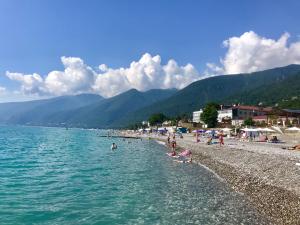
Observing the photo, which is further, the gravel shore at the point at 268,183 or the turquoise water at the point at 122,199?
the turquoise water at the point at 122,199

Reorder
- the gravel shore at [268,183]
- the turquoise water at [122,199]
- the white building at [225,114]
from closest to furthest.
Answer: the gravel shore at [268,183] → the turquoise water at [122,199] → the white building at [225,114]

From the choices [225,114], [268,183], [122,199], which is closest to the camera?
[122,199]

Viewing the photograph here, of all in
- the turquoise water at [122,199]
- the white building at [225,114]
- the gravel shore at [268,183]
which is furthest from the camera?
the white building at [225,114]

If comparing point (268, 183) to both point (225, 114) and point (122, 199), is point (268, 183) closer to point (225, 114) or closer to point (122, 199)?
point (122, 199)

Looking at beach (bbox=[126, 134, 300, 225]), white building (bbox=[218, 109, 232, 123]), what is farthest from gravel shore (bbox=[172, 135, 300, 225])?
white building (bbox=[218, 109, 232, 123])

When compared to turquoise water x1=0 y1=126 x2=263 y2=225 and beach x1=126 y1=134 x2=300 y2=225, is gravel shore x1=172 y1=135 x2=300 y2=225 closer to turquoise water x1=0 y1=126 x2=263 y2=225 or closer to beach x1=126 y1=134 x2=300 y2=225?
beach x1=126 y1=134 x2=300 y2=225

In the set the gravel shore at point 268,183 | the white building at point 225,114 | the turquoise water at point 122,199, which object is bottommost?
the turquoise water at point 122,199

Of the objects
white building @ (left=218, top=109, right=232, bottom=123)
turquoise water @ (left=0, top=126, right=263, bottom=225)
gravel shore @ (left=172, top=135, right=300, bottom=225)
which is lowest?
turquoise water @ (left=0, top=126, right=263, bottom=225)

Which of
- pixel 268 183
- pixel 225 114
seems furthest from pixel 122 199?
pixel 225 114

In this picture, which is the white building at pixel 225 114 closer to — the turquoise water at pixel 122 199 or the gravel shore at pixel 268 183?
the gravel shore at pixel 268 183

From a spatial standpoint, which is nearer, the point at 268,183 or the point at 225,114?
the point at 268,183

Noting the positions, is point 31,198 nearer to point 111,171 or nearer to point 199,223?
point 199,223

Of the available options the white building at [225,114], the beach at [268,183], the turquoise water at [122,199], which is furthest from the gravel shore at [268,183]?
the white building at [225,114]

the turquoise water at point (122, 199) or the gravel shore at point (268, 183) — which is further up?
the gravel shore at point (268, 183)
